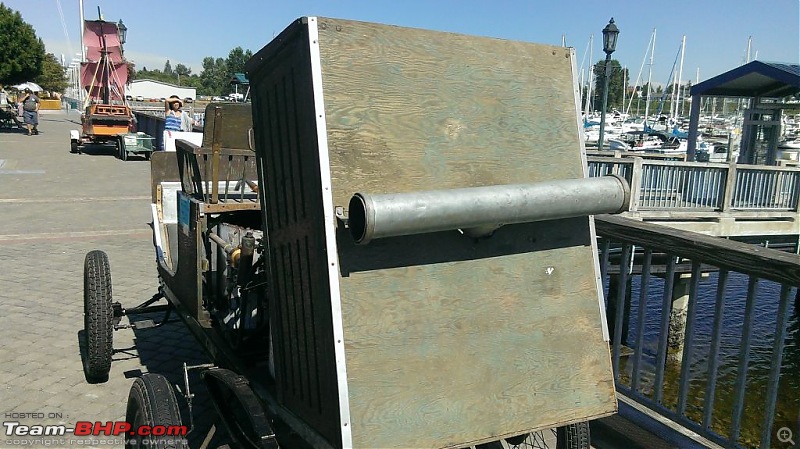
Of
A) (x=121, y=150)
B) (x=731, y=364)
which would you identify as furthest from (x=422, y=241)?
→ (x=121, y=150)

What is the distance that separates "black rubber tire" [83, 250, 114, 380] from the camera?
441 centimetres

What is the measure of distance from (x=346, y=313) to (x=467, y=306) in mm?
503

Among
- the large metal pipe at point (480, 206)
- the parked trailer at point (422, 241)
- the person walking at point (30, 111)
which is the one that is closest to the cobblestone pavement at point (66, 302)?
the parked trailer at point (422, 241)

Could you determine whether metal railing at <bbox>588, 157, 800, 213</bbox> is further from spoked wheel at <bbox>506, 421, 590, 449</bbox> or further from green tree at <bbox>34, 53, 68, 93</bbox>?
green tree at <bbox>34, 53, 68, 93</bbox>

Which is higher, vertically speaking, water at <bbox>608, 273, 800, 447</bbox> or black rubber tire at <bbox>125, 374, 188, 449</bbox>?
black rubber tire at <bbox>125, 374, 188, 449</bbox>

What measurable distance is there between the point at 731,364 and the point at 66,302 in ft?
30.9

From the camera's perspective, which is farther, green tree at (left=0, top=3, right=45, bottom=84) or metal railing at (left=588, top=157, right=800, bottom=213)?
green tree at (left=0, top=3, right=45, bottom=84)

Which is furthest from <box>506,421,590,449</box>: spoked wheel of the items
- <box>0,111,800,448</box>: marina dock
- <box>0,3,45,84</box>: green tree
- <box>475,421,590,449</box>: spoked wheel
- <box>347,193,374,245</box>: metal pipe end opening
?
<box>0,3,45,84</box>: green tree

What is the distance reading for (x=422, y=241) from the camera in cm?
233

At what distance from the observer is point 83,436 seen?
404 centimetres

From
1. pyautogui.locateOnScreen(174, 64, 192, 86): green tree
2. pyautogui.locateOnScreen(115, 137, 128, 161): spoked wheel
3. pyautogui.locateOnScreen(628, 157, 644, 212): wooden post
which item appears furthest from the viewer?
pyautogui.locateOnScreen(174, 64, 192, 86): green tree

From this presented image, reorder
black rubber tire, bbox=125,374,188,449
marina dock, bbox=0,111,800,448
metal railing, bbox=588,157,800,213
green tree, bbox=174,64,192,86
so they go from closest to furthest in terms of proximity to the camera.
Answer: black rubber tire, bbox=125,374,188,449, marina dock, bbox=0,111,800,448, metal railing, bbox=588,157,800,213, green tree, bbox=174,64,192,86

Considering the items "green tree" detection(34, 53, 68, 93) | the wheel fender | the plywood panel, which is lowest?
the wheel fender

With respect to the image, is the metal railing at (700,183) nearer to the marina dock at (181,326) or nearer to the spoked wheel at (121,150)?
the marina dock at (181,326)
